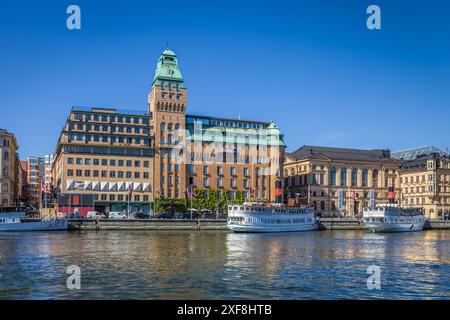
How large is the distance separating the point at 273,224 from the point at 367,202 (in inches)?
2876

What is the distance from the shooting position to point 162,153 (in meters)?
162

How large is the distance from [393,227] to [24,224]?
3584 inches

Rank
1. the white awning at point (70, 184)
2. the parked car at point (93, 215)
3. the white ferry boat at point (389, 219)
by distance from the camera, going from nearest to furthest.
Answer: the parked car at point (93, 215), the white ferry boat at point (389, 219), the white awning at point (70, 184)

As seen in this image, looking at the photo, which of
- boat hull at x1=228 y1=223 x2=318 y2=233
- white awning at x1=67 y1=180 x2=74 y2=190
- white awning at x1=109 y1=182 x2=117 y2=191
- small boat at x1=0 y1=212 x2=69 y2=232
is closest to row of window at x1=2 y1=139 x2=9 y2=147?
white awning at x1=67 y1=180 x2=74 y2=190

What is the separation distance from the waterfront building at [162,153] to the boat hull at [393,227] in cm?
2769

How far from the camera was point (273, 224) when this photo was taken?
135250 millimetres

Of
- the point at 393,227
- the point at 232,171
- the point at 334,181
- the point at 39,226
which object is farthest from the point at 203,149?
the point at 393,227

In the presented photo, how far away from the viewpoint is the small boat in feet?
395

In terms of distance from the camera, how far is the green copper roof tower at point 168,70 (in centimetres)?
16562

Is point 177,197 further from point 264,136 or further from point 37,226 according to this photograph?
point 37,226

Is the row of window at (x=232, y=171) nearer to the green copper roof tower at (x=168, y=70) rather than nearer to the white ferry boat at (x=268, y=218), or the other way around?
the green copper roof tower at (x=168, y=70)

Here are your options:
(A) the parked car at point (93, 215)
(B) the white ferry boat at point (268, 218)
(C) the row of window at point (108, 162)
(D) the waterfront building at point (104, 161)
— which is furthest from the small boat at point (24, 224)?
(B) the white ferry boat at point (268, 218)
